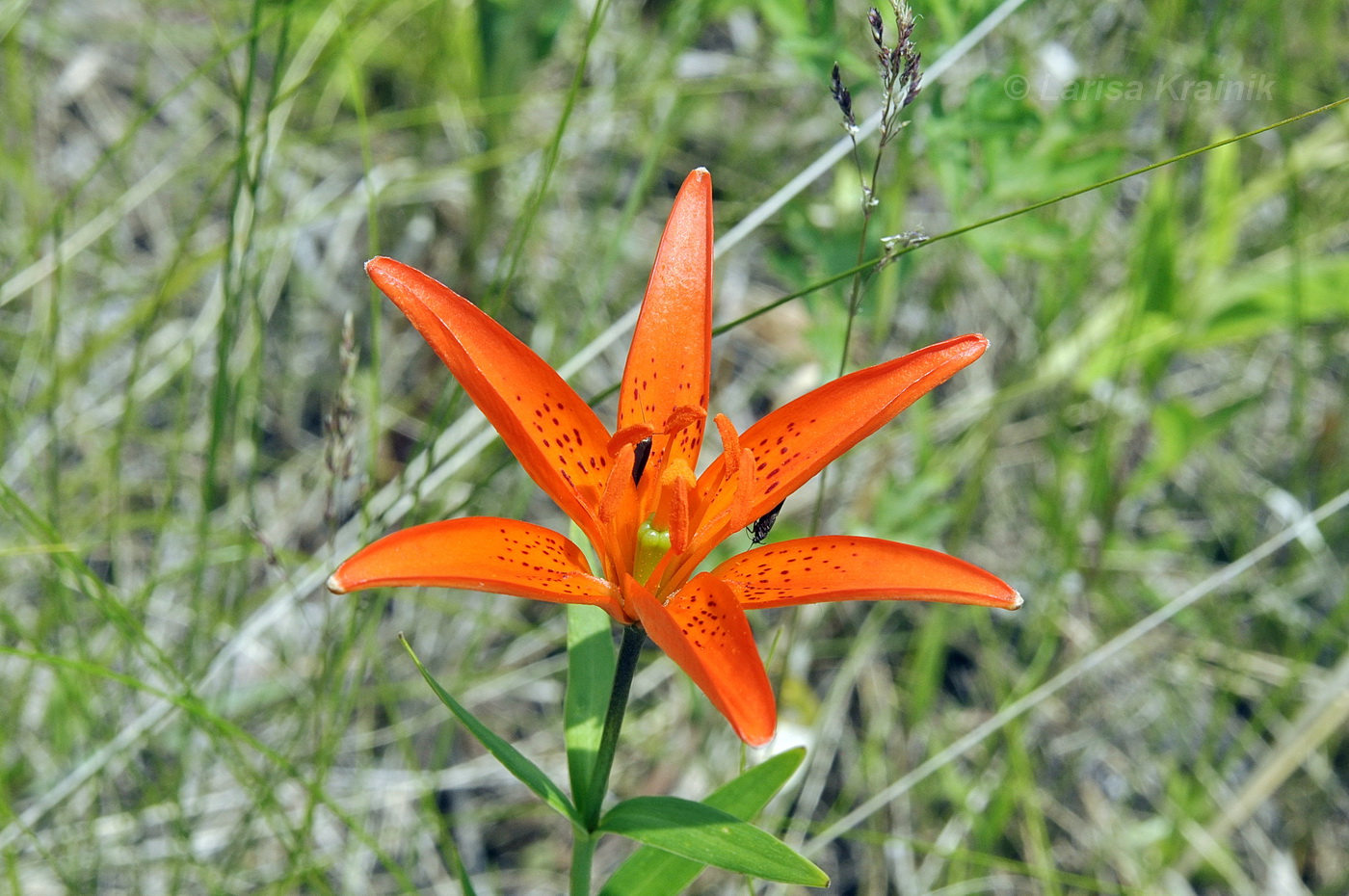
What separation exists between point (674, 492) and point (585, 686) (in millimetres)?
432

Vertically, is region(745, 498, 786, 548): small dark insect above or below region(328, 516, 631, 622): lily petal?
below

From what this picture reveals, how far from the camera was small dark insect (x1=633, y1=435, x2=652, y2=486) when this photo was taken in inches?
64.5

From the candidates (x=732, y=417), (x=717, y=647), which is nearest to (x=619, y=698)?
(x=717, y=647)

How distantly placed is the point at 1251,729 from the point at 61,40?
429 cm

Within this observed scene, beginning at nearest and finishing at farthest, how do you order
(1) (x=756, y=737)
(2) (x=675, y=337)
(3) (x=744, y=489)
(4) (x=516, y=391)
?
(1) (x=756, y=737) → (3) (x=744, y=489) → (4) (x=516, y=391) → (2) (x=675, y=337)

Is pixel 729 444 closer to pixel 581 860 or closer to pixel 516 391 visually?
pixel 516 391

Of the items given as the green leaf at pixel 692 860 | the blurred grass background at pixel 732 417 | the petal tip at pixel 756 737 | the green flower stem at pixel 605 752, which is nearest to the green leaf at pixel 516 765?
the green flower stem at pixel 605 752

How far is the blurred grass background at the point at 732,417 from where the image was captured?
8.70 feet

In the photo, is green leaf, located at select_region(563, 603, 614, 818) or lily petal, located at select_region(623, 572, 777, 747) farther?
green leaf, located at select_region(563, 603, 614, 818)

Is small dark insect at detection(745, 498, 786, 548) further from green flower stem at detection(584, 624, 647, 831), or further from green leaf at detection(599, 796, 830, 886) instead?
green leaf at detection(599, 796, 830, 886)

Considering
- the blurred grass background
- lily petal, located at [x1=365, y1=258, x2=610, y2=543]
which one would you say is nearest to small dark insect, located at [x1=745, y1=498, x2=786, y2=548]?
lily petal, located at [x1=365, y1=258, x2=610, y2=543]

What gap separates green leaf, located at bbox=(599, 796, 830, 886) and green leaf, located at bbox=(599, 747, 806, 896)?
0.08 meters

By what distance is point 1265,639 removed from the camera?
10.9 ft

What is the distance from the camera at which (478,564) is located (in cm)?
138
